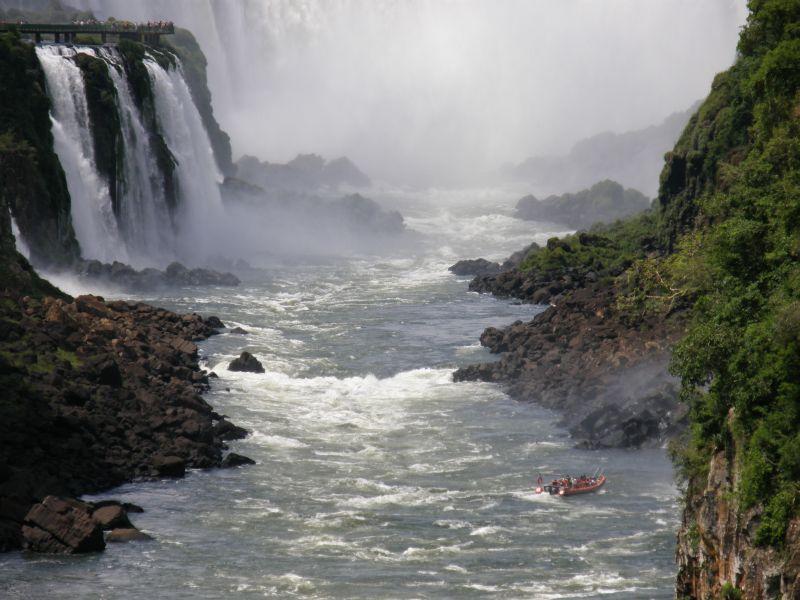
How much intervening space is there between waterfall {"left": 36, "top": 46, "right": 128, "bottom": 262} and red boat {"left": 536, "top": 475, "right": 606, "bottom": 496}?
38.3 m

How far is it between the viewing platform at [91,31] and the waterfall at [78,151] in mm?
2860

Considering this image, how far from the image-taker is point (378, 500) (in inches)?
1519

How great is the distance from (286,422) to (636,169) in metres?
97.8

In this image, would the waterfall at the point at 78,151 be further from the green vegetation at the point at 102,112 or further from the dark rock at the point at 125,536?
the dark rock at the point at 125,536

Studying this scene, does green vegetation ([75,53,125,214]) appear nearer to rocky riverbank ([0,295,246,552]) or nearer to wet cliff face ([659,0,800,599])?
rocky riverbank ([0,295,246,552])

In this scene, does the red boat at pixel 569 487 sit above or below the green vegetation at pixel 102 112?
below

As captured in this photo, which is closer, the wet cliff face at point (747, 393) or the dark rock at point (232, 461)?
the wet cliff face at point (747, 393)

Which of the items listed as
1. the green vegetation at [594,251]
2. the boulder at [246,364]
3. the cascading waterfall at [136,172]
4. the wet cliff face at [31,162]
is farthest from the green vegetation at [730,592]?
the cascading waterfall at [136,172]

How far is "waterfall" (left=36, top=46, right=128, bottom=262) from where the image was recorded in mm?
70625

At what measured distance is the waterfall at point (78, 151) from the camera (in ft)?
232

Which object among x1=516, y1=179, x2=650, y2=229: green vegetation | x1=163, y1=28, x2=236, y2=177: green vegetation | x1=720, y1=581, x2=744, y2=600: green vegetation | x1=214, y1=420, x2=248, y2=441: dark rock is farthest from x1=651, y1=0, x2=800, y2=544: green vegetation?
x1=163, y1=28, x2=236, y2=177: green vegetation

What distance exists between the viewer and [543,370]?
52.8 meters

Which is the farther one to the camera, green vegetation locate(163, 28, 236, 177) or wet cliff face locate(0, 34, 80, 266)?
green vegetation locate(163, 28, 236, 177)

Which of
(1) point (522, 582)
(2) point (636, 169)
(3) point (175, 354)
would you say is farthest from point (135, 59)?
(2) point (636, 169)
